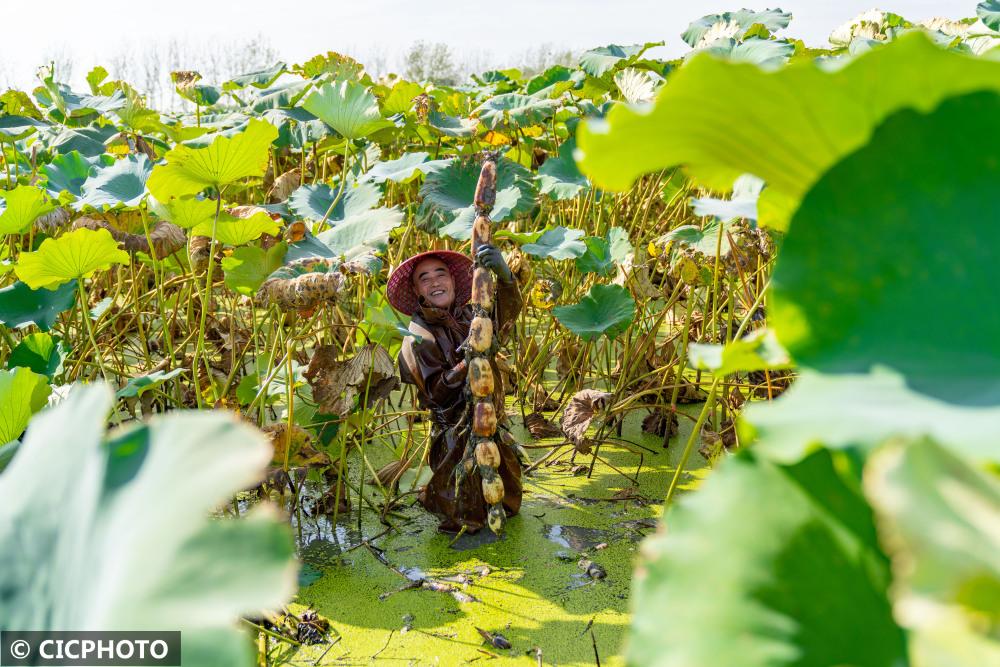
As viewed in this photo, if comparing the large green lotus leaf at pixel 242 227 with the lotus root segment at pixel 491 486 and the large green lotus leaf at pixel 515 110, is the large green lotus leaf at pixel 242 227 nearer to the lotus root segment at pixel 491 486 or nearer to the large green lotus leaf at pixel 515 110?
the lotus root segment at pixel 491 486

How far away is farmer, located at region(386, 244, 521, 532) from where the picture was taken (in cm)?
218

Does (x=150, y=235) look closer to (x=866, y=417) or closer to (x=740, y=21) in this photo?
(x=866, y=417)

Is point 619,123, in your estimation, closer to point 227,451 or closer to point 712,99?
point 712,99

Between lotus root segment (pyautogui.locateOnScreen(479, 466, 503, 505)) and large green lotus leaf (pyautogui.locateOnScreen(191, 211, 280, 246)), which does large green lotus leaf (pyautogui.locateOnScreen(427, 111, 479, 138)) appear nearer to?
large green lotus leaf (pyautogui.locateOnScreen(191, 211, 280, 246))

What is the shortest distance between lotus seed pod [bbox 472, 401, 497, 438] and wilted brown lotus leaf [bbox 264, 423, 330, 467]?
410 mm

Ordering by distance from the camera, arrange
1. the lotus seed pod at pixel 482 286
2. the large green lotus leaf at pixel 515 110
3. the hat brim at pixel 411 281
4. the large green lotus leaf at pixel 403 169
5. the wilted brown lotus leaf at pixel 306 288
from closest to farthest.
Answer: the wilted brown lotus leaf at pixel 306 288 < the lotus seed pod at pixel 482 286 < the hat brim at pixel 411 281 < the large green lotus leaf at pixel 403 169 < the large green lotus leaf at pixel 515 110

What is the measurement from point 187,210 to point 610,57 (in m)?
2.03

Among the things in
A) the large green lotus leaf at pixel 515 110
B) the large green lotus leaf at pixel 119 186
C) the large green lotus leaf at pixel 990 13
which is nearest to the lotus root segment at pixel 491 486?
the large green lotus leaf at pixel 119 186

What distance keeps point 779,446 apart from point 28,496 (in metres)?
0.36

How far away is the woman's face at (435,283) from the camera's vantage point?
7.20 feet

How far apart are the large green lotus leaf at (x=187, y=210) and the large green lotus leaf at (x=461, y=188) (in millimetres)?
809

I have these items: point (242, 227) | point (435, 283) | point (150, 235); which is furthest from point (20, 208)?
point (435, 283)

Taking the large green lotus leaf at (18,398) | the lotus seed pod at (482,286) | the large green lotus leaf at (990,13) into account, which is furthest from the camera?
the large green lotus leaf at (990,13)

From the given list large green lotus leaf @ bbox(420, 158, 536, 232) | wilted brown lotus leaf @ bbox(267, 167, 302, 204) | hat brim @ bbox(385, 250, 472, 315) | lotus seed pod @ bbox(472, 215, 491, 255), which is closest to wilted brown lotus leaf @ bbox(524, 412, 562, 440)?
hat brim @ bbox(385, 250, 472, 315)
